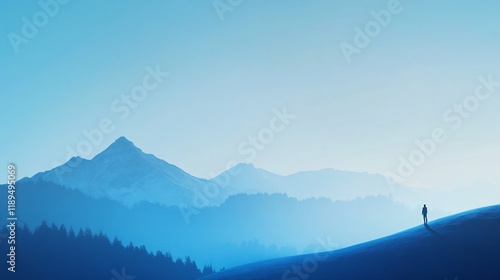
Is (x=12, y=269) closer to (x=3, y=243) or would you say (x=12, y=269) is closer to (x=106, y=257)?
(x=3, y=243)

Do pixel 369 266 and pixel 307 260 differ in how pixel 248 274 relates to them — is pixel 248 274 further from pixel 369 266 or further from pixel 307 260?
pixel 369 266

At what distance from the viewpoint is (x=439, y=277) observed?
31203 mm

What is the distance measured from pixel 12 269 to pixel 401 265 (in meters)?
93.7

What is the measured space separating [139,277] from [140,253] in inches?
330

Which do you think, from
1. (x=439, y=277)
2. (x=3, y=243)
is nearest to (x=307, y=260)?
(x=439, y=277)

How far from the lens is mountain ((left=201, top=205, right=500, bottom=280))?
3219cm

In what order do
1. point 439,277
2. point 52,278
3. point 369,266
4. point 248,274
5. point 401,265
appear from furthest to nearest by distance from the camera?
point 52,278 → point 248,274 → point 369,266 → point 401,265 → point 439,277

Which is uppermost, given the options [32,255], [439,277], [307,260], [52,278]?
[32,255]

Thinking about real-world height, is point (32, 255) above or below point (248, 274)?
above

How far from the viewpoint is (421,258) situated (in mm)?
34938

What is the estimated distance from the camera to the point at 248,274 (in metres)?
44.7

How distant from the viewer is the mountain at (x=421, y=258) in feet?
106

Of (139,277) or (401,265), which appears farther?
(139,277)

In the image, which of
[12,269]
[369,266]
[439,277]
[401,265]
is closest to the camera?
[439,277]
